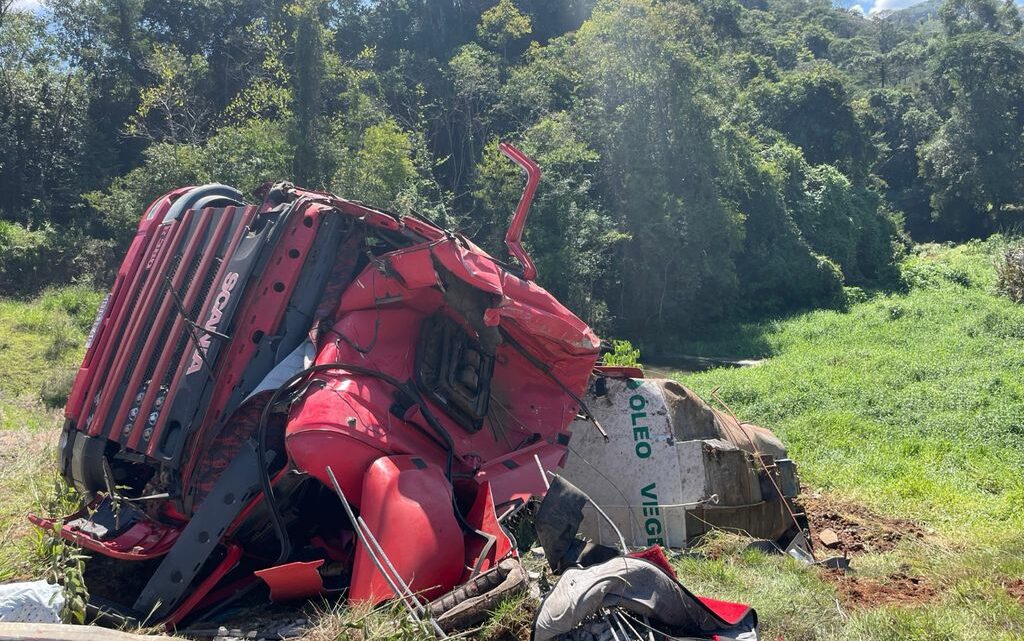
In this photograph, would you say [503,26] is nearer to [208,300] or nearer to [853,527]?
[853,527]

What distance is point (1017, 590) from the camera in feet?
14.7

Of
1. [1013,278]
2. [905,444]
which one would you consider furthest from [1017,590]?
[1013,278]

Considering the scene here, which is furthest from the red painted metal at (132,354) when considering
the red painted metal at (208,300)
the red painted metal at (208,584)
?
the red painted metal at (208,584)

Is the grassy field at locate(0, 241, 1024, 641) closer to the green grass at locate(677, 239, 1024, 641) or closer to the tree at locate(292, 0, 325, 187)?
the green grass at locate(677, 239, 1024, 641)

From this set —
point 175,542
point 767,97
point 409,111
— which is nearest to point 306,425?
point 175,542

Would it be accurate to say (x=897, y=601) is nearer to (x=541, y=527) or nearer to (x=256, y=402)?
(x=541, y=527)

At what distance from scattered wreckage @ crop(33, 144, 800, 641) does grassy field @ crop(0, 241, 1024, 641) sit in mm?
508

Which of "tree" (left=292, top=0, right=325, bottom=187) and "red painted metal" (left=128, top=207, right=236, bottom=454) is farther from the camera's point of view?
"tree" (left=292, top=0, right=325, bottom=187)

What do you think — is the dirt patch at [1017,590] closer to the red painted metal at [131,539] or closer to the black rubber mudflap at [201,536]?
the black rubber mudflap at [201,536]

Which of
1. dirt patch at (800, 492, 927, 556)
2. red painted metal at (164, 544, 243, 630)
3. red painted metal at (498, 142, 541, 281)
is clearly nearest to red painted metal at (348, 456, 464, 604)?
red painted metal at (164, 544, 243, 630)

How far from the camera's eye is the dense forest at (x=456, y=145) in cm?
1898

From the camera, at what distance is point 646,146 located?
2431cm

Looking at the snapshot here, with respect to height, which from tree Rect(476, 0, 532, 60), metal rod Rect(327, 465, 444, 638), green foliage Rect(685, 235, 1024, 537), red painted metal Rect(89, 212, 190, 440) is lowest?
green foliage Rect(685, 235, 1024, 537)

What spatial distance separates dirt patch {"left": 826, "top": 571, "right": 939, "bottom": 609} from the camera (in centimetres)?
422
